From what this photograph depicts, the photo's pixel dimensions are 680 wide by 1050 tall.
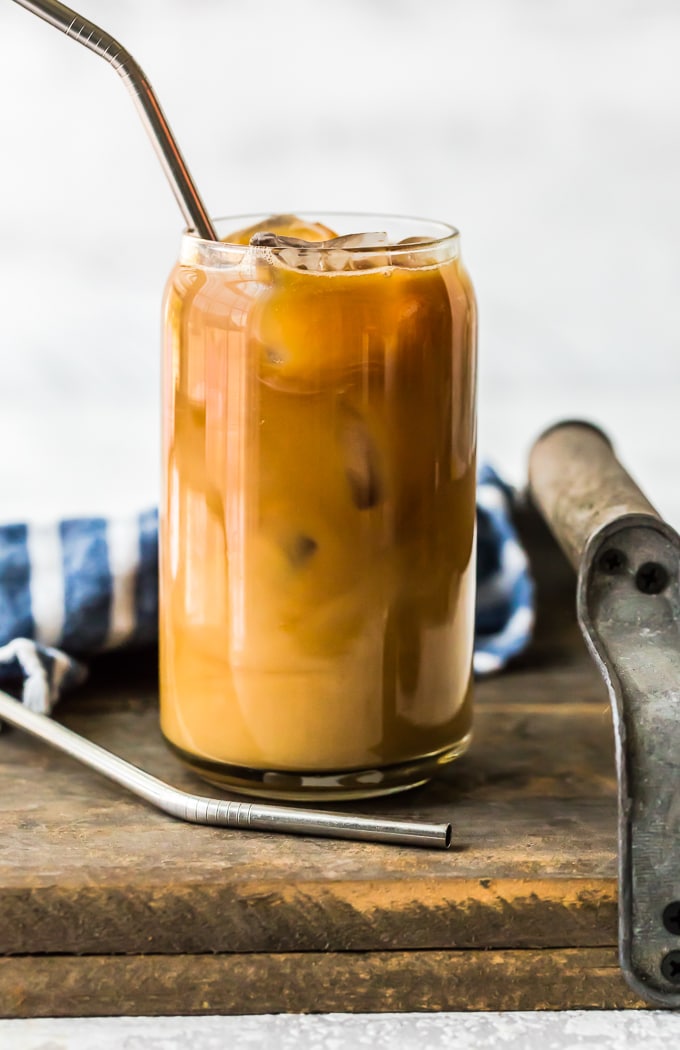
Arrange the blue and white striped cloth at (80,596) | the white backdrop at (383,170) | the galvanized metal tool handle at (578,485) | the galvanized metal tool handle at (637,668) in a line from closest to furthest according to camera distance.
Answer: the galvanized metal tool handle at (637,668), the galvanized metal tool handle at (578,485), the blue and white striped cloth at (80,596), the white backdrop at (383,170)

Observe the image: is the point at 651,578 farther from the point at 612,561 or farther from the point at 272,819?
the point at 272,819

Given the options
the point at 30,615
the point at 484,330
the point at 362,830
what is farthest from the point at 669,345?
the point at 362,830

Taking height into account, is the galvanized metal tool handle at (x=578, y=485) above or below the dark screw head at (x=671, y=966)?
above

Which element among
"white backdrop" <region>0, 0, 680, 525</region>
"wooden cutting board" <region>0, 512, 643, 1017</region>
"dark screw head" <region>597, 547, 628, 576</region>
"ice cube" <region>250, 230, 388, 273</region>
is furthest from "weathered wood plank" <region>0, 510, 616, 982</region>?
"white backdrop" <region>0, 0, 680, 525</region>

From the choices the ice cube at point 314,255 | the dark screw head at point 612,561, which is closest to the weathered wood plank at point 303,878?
the dark screw head at point 612,561

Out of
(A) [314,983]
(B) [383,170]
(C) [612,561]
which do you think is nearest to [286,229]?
(C) [612,561]

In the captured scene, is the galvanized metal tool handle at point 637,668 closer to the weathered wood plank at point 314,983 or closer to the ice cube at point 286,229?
the weathered wood plank at point 314,983

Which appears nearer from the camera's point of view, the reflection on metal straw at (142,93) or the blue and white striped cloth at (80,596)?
the reflection on metal straw at (142,93)

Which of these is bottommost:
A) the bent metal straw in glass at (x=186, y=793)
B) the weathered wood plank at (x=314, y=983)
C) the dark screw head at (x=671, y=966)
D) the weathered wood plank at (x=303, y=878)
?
the weathered wood plank at (x=314, y=983)
